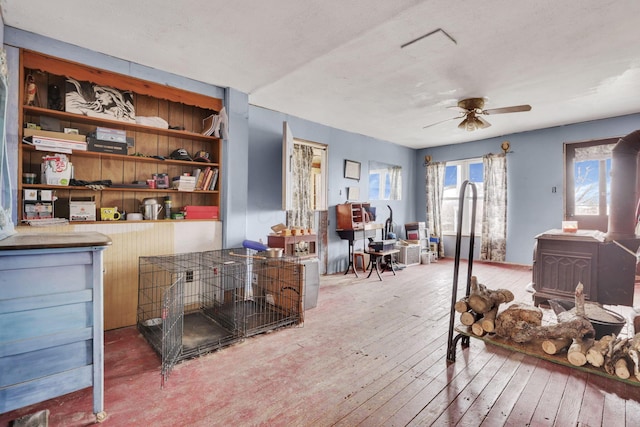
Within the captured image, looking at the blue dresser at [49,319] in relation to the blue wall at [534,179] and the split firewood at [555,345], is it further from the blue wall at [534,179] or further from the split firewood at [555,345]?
the blue wall at [534,179]

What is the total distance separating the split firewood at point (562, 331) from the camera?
180 centimetres

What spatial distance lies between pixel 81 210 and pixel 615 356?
4011 mm

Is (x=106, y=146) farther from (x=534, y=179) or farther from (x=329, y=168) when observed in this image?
(x=534, y=179)

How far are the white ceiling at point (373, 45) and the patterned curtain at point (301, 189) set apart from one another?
3.24 ft

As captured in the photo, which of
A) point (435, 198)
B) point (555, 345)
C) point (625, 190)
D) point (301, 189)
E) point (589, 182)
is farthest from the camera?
point (435, 198)

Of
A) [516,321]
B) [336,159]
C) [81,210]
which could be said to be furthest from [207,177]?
[516,321]

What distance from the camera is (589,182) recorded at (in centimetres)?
521

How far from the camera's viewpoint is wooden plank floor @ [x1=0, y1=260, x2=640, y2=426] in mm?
1669

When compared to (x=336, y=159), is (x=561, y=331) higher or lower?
lower

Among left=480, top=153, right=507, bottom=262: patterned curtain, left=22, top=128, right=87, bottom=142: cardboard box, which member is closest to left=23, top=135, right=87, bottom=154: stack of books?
left=22, top=128, right=87, bottom=142: cardboard box

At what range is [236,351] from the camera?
2.44 meters

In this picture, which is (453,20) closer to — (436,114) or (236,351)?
(436,114)

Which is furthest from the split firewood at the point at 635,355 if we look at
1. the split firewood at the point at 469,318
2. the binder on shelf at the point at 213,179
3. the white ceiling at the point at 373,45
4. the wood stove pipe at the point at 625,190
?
the binder on shelf at the point at 213,179

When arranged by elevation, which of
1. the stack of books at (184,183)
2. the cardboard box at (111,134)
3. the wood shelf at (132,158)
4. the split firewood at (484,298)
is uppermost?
the cardboard box at (111,134)
